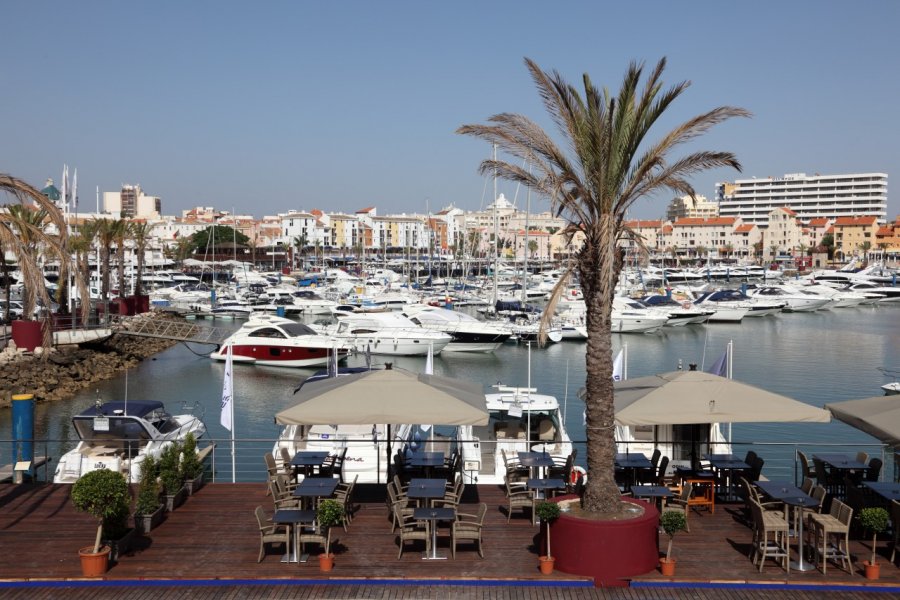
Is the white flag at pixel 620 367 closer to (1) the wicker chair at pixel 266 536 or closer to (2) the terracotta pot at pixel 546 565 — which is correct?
(2) the terracotta pot at pixel 546 565

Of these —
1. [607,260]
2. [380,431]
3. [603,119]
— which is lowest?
[380,431]

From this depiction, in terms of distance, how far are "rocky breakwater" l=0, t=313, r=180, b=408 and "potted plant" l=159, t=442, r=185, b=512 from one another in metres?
19.4

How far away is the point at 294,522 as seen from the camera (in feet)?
32.0

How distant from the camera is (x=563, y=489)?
11781mm

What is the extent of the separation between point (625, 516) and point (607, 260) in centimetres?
310

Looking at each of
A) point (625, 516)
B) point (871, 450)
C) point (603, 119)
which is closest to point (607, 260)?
point (603, 119)

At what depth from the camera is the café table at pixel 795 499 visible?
9.79m

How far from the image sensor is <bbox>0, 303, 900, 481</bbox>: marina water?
27281 millimetres

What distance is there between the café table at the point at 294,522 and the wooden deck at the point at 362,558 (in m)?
0.15

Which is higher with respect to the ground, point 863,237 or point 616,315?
point 863,237

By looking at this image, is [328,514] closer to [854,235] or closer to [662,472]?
[662,472]

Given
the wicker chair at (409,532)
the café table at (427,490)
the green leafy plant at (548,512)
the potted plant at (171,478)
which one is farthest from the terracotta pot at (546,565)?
the potted plant at (171,478)

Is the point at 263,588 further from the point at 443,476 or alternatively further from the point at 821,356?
the point at 821,356

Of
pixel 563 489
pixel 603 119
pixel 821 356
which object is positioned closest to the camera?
pixel 603 119
